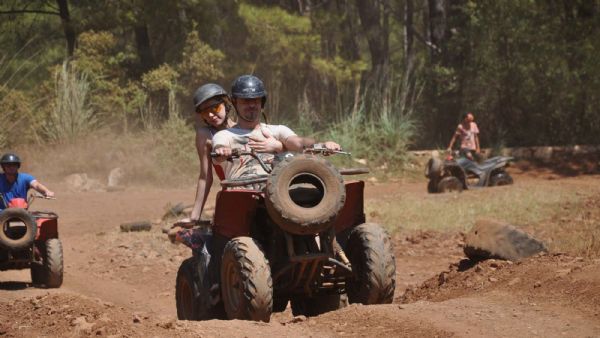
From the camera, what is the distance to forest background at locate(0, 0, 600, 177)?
25812mm

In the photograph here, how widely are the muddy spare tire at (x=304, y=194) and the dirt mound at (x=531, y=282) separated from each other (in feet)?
5.53

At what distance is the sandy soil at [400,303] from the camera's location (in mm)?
6453

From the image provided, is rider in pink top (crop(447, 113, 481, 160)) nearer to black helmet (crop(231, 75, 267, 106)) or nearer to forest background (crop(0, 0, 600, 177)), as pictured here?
forest background (crop(0, 0, 600, 177))

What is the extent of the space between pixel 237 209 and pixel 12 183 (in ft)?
20.7

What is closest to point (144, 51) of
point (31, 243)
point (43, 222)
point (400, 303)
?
point (43, 222)

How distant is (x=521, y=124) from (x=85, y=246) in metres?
16.1

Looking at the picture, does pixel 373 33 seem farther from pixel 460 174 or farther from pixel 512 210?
pixel 512 210

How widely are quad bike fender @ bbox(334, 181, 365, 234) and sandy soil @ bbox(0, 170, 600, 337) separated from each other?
73 centimetres

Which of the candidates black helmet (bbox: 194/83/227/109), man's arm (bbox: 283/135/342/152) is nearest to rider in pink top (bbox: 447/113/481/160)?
black helmet (bbox: 194/83/227/109)

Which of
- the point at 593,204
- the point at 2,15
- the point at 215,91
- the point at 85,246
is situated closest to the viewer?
the point at 215,91

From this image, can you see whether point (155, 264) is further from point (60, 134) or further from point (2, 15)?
point (2, 15)

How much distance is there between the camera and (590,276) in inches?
298

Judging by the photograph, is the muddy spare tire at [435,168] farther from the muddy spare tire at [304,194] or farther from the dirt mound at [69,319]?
the muddy spare tire at [304,194]

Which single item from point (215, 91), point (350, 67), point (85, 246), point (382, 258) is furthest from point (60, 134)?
point (382, 258)
